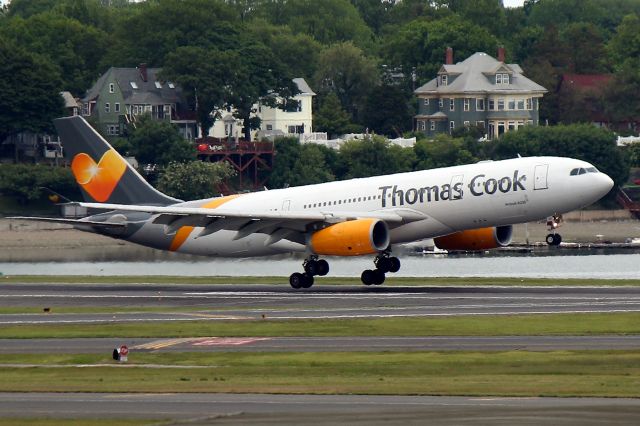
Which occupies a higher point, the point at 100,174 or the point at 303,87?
the point at 303,87

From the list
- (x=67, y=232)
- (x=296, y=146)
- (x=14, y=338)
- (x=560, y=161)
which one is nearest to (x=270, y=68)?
(x=296, y=146)

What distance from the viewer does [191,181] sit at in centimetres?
14200

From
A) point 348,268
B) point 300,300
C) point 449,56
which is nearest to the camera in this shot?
point 300,300

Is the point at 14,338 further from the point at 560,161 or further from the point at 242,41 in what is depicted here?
the point at 242,41

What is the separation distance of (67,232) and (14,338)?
238ft

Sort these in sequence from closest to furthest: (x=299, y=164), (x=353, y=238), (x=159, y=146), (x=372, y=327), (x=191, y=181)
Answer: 1. (x=372, y=327)
2. (x=353, y=238)
3. (x=191, y=181)
4. (x=159, y=146)
5. (x=299, y=164)

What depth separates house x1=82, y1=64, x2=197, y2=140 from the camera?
573 feet

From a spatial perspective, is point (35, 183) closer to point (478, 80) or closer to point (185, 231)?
point (185, 231)

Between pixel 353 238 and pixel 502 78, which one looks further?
pixel 502 78

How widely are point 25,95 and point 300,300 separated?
309 ft

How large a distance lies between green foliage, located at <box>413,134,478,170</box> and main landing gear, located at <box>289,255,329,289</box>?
8434 centimetres

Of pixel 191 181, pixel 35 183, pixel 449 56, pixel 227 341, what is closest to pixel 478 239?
pixel 227 341

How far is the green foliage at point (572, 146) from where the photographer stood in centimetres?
15488

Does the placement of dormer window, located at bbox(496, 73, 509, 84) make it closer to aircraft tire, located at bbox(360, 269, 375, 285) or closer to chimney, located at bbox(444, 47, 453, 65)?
chimney, located at bbox(444, 47, 453, 65)
